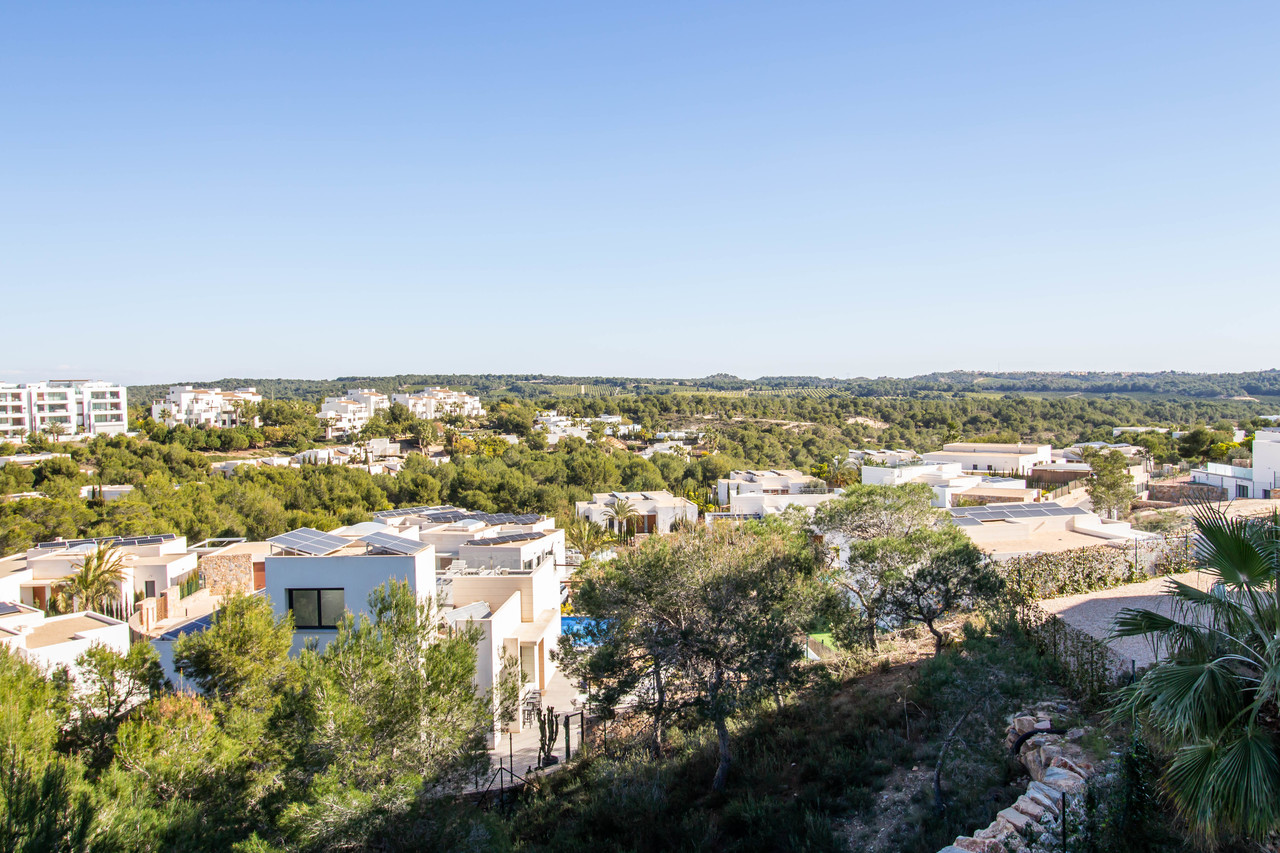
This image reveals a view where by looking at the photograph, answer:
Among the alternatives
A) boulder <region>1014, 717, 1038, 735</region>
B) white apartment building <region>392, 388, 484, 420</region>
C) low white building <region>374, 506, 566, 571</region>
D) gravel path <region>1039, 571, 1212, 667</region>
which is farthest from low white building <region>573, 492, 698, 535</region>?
white apartment building <region>392, 388, 484, 420</region>

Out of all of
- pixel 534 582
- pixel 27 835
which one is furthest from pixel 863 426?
pixel 27 835

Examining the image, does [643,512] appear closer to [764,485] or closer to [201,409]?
[764,485]

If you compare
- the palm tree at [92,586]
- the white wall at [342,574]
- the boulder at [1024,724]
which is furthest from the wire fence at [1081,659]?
the palm tree at [92,586]

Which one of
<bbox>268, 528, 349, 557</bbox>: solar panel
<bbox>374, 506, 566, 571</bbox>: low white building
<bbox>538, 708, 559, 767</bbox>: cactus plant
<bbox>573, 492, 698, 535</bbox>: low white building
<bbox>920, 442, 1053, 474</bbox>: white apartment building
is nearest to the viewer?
<bbox>538, 708, 559, 767</bbox>: cactus plant

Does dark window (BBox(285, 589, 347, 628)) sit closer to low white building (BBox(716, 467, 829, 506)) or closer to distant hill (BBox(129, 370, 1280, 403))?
low white building (BBox(716, 467, 829, 506))

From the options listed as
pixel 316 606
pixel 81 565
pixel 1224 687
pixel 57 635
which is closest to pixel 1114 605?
pixel 1224 687

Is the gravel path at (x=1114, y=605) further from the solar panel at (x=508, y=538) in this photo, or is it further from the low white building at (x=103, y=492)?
the low white building at (x=103, y=492)

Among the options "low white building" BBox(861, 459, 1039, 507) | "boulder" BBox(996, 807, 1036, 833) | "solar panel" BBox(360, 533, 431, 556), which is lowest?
"low white building" BBox(861, 459, 1039, 507)
